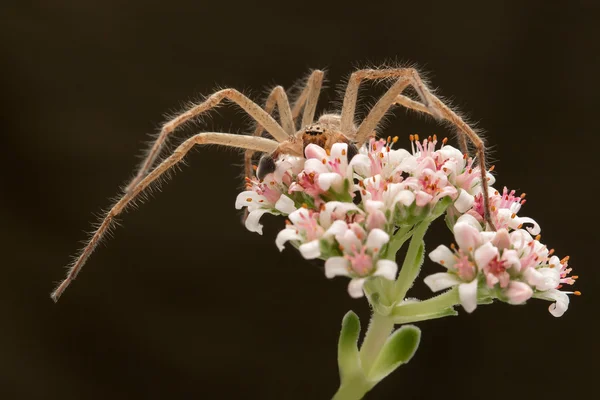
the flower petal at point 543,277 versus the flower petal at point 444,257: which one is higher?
the flower petal at point 543,277

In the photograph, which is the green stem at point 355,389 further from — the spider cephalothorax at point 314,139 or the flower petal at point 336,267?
the spider cephalothorax at point 314,139

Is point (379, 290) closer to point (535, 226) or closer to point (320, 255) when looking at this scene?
point (320, 255)

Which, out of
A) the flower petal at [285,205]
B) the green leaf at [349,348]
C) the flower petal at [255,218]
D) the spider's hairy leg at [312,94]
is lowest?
the green leaf at [349,348]

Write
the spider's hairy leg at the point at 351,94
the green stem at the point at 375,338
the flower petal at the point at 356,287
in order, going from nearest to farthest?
the flower petal at the point at 356,287 → the green stem at the point at 375,338 → the spider's hairy leg at the point at 351,94

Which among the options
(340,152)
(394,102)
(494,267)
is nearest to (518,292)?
(494,267)

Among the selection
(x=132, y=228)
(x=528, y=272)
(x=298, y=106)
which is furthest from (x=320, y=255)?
(x=132, y=228)

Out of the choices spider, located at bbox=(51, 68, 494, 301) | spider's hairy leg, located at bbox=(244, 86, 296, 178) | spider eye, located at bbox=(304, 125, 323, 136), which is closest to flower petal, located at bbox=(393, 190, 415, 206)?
spider, located at bbox=(51, 68, 494, 301)

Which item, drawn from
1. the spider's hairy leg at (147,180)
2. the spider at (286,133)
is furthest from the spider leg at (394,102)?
the spider's hairy leg at (147,180)
